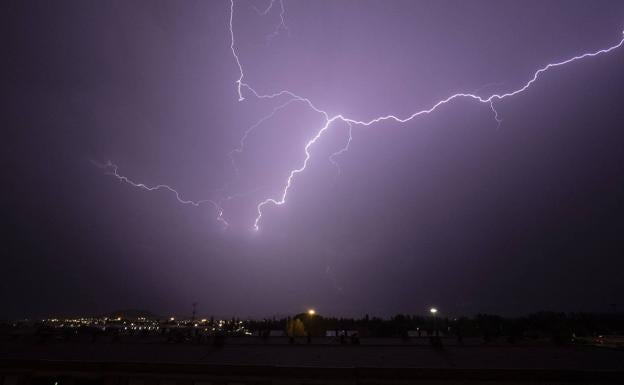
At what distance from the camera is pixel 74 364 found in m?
5.46

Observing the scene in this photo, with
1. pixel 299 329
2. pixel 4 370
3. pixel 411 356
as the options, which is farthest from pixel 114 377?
pixel 299 329

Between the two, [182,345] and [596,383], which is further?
[182,345]

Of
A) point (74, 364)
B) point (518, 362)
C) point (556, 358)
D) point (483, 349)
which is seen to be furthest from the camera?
point (483, 349)

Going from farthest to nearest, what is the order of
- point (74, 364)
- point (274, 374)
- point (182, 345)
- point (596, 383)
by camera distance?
point (182, 345), point (74, 364), point (274, 374), point (596, 383)

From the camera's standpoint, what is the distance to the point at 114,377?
5.48m

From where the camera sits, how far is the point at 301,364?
991cm

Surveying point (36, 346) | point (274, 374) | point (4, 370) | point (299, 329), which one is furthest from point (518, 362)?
point (299, 329)

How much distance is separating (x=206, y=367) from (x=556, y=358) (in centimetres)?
1011

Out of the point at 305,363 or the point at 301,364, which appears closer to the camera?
the point at 301,364

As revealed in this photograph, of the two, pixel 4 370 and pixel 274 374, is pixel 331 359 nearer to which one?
pixel 274 374

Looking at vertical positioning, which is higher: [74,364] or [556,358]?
[74,364]

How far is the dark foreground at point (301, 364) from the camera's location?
15.0 ft

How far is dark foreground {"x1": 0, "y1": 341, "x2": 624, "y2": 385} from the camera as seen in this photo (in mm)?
4559

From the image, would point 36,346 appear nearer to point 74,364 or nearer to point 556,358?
point 74,364
